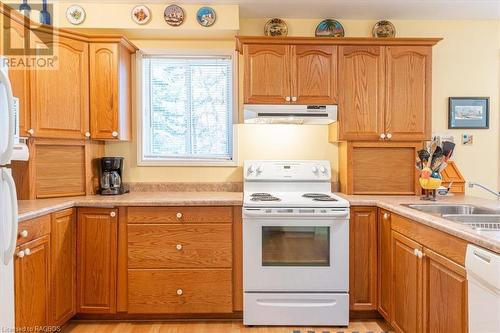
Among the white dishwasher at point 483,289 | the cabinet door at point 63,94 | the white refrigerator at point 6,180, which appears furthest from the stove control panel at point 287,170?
the white refrigerator at point 6,180

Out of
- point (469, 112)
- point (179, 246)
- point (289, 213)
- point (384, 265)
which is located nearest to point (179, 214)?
point (179, 246)

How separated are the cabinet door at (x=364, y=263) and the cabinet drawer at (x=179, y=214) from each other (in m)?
0.92

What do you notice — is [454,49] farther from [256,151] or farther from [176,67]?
[176,67]

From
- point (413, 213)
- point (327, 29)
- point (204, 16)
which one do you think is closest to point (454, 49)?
point (327, 29)

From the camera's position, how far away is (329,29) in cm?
323

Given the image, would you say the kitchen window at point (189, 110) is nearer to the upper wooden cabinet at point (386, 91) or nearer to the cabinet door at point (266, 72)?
the cabinet door at point (266, 72)

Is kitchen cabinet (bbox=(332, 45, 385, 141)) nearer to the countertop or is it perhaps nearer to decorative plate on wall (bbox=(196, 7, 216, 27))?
the countertop

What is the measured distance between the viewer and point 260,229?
261 cm

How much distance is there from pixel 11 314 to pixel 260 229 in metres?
1.49

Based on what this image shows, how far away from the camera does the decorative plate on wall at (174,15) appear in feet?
9.78

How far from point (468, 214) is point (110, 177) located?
2579 millimetres

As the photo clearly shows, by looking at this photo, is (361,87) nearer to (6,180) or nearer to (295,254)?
(295,254)

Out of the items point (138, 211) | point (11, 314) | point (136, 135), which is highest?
point (136, 135)

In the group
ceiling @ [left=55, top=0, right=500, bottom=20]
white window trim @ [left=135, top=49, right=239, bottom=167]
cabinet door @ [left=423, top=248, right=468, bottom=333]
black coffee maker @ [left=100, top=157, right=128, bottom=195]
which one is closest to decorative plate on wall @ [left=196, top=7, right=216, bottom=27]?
ceiling @ [left=55, top=0, right=500, bottom=20]
